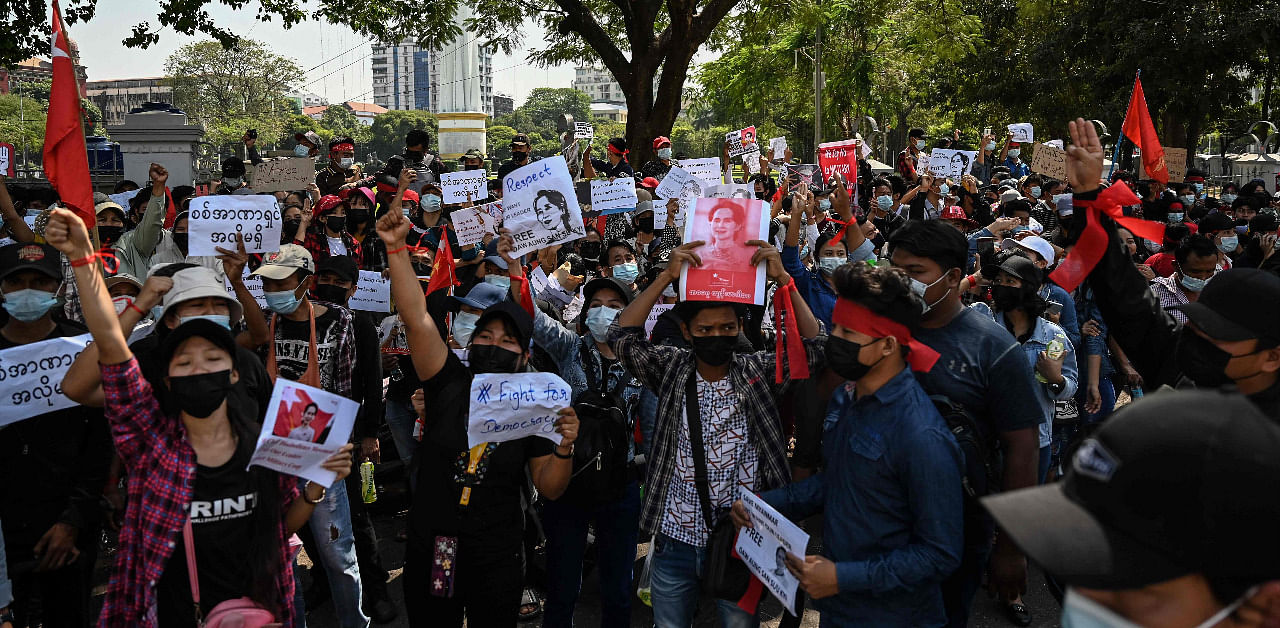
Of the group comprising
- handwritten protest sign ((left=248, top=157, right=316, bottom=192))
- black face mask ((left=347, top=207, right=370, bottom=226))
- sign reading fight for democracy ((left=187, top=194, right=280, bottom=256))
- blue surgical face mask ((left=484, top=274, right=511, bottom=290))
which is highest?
handwritten protest sign ((left=248, top=157, right=316, bottom=192))

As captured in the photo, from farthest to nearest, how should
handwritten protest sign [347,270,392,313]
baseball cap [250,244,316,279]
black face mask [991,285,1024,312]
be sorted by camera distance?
handwritten protest sign [347,270,392,313]
black face mask [991,285,1024,312]
baseball cap [250,244,316,279]

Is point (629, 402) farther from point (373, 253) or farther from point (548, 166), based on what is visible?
point (373, 253)

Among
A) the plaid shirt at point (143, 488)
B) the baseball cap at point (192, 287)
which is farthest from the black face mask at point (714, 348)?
the baseball cap at point (192, 287)

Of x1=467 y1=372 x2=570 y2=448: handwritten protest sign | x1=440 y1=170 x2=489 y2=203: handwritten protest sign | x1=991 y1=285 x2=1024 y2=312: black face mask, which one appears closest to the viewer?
x1=467 y1=372 x2=570 y2=448: handwritten protest sign

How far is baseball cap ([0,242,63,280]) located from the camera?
4.04 metres

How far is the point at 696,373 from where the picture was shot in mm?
3805

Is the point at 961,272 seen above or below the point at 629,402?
above

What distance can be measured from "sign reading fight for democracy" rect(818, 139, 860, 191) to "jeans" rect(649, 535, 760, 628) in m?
5.97

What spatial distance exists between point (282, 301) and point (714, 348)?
2369 mm

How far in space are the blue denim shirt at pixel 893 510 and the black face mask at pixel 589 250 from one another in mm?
5061

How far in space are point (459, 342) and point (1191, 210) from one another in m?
12.6

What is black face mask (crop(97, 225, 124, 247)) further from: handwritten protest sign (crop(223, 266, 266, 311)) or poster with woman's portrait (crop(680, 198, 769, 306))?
poster with woman's portrait (crop(680, 198, 769, 306))

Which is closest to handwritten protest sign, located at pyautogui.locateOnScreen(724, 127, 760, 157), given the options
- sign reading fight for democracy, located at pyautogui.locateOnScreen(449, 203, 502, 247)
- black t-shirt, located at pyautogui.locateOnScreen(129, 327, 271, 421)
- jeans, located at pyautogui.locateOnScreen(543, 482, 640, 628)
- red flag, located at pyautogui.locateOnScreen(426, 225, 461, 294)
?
sign reading fight for democracy, located at pyautogui.locateOnScreen(449, 203, 502, 247)

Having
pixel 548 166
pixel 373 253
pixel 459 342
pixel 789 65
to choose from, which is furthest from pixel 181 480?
pixel 789 65
